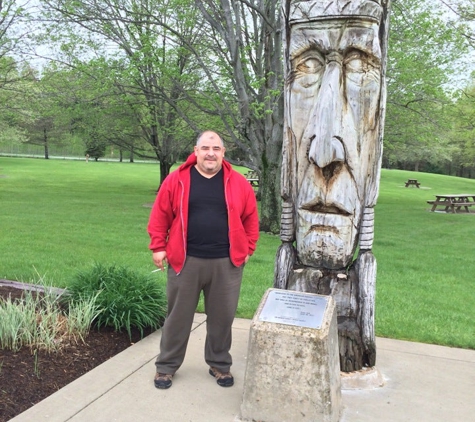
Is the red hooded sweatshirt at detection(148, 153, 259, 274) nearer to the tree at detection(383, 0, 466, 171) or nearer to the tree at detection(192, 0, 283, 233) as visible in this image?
the tree at detection(192, 0, 283, 233)

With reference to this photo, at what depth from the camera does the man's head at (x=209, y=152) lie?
11.7 feet

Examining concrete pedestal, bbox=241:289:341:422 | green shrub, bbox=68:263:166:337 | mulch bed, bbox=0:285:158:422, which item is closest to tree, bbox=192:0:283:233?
green shrub, bbox=68:263:166:337

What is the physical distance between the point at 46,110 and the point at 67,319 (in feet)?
43.4

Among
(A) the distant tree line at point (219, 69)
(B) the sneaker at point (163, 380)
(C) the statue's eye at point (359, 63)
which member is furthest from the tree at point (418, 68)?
(B) the sneaker at point (163, 380)

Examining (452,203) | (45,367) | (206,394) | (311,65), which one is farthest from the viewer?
(452,203)

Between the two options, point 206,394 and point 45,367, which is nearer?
point 206,394

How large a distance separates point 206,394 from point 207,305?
67cm

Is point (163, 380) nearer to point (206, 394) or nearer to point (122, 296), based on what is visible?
point (206, 394)

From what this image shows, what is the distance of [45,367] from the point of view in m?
4.12

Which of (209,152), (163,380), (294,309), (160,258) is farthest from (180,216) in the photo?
(163,380)

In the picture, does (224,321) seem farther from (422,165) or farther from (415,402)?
(422,165)

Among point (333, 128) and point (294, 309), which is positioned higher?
point (333, 128)

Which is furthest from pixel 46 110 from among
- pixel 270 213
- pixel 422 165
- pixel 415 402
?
pixel 422 165

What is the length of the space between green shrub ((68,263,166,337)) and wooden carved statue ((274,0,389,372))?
5.81ft
